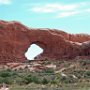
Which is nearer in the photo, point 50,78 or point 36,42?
point 50,78

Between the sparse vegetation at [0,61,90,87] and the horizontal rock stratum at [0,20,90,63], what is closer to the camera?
the sparse vegetation at [0,61,90,87]

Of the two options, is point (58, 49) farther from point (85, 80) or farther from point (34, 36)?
point (85, 80)

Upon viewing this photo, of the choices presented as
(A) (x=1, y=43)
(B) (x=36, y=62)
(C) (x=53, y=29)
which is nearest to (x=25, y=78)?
(B) (x=36, y=62)

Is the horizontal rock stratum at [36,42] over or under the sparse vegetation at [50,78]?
over

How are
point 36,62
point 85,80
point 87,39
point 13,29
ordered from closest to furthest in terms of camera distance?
point 85,80 < point 36,62 < point 13,29 < point 87,39

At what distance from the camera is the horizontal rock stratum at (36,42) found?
67.5 metres

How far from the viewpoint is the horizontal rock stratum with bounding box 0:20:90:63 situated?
67.5m

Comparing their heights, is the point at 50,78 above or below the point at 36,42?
below

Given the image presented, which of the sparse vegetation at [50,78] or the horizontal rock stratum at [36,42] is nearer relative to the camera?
the sparse vegetation at [50,78]

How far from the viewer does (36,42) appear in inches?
2781

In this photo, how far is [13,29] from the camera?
6838cm

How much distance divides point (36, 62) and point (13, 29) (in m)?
7.11

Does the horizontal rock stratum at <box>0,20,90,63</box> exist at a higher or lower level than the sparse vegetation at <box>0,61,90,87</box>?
higher

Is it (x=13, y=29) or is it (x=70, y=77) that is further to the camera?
(x=13, y=29)
